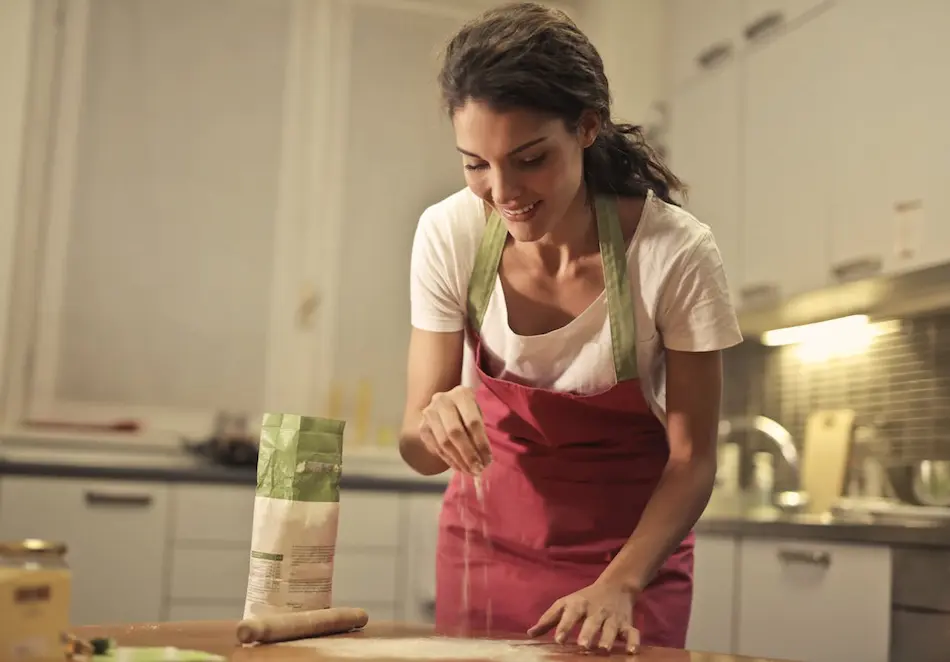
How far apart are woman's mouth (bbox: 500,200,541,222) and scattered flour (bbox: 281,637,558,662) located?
0.46 metres

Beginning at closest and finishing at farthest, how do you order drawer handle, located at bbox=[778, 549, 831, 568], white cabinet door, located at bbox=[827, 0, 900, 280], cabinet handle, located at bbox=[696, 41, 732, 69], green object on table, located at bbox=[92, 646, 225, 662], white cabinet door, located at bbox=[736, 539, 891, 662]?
green object on table, located at bbox=[92, 646, 225, 662] < white cabinet door, located at bbox=[736, 539, 891, 662] < drawer handle, located at bbox=[778, 549, 831, 568] < white cabinet door, located at bbox=[827, 0, 900, 280] < cabinet handle, located at bbox=[696, 41, 732, 69]

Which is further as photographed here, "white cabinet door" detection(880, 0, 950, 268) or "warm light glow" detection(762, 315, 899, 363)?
"warm light glow" detection(762, 315, 899, 363)

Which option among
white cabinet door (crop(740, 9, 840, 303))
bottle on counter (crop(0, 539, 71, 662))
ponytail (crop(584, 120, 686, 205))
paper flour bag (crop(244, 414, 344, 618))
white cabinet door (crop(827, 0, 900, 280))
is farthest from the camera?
white cabinet door (crop(740, 9, 840, 303))

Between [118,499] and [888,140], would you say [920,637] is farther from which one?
[118,499]

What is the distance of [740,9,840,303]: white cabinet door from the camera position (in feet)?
8.64

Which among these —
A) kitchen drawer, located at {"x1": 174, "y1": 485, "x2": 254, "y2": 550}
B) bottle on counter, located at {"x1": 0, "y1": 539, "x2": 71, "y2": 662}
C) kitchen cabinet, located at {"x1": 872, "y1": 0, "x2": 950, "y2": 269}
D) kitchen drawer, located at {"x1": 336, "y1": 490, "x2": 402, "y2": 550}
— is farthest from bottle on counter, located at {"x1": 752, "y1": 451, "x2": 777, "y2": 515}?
bottle on counter, located at {"x1": 0, "y1": 539, "x2": 71, "y2": 662}

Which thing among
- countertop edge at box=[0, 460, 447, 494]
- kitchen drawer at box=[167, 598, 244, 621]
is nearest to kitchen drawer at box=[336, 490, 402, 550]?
countertop edge at box=[0, 460, 447, 494]

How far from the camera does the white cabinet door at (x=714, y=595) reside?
2508mm

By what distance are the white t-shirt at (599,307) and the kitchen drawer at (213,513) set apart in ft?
5.27

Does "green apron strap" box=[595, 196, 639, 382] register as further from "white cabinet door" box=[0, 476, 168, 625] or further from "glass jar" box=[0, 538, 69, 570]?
"white cabinet door" box=[0, 476, 168, 625]

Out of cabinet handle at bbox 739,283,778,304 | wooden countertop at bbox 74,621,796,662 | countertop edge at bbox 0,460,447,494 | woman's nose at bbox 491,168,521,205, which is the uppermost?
cabinet handle at bbox 739,283,778,304

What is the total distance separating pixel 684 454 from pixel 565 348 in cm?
20

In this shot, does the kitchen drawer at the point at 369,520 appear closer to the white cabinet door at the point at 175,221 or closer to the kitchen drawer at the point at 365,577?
the kitchen drawer at the point at 365,577

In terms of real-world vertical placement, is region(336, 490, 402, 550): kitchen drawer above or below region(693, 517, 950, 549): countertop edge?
below
